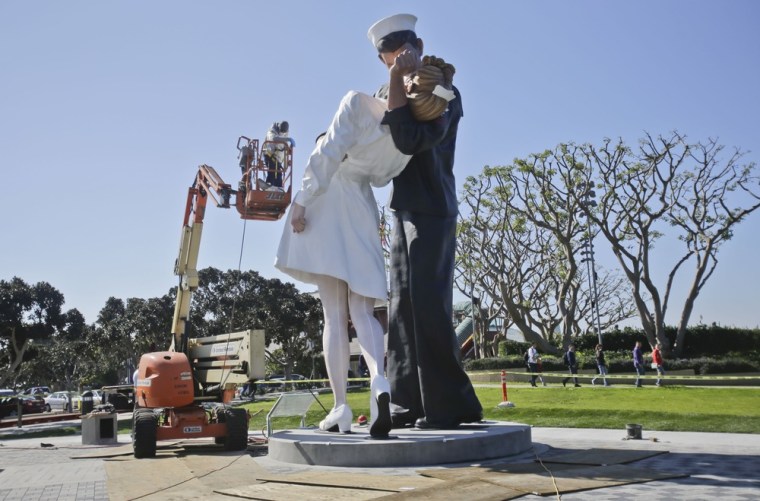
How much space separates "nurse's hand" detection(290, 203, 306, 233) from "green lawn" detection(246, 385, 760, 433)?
6.77 m

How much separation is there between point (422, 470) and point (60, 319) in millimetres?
30827

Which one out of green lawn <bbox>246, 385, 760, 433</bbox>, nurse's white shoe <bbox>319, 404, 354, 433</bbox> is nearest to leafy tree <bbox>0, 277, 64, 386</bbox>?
green lawn <bbox>246, 385, 760, 433</bbox>

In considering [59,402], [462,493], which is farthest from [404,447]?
[59,402]

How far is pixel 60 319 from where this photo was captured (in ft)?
104

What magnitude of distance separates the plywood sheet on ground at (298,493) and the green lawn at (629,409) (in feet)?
23.0

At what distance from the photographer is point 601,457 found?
5402 mm

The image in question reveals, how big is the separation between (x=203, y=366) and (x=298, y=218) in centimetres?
679

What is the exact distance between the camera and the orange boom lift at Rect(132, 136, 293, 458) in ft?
31.2

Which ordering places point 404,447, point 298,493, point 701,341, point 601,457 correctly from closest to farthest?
1. point 298,493
2. point 404,447
3. point 601,457
4. point 701,341

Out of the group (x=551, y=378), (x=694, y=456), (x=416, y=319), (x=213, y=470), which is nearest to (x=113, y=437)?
(x=213, y=470)

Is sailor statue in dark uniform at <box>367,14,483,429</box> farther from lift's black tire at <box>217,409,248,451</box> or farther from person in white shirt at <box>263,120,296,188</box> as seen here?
person in white shirt at <box>263,120,296,188</box>

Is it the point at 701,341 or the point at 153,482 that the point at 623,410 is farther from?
the point at 701,341

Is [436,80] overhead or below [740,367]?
overhead

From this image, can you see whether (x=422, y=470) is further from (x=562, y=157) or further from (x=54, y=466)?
(x=562, y=157)
